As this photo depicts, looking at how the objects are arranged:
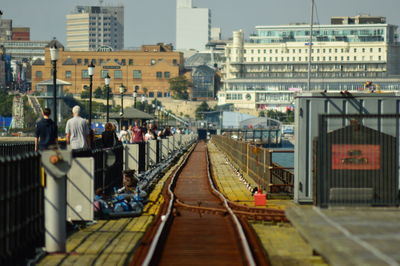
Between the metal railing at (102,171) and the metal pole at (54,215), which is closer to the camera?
the metal pole at (54,215)

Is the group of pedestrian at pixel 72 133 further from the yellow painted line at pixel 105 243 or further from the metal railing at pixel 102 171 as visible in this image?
the yellow painted line at pixel 105 243

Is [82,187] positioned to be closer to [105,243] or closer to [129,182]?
[105,243]

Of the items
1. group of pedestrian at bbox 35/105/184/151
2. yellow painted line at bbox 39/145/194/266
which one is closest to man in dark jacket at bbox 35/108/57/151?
group of pedestrian at bbox 35/105/184/151

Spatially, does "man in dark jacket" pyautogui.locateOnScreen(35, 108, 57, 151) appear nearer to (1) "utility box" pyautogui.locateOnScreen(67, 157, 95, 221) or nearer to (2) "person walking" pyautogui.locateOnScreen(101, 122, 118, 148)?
(1) "utility box" pyautogui.locateOnScreen(67, 157, 95, 221)

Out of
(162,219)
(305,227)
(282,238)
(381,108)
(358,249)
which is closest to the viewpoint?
(358,249)

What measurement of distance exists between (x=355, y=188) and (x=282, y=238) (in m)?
1.68

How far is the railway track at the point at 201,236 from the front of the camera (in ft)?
47.4

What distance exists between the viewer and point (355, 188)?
17688mm

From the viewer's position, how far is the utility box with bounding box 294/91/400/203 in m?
21.9

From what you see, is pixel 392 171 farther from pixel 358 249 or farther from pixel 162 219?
pixel 358 249

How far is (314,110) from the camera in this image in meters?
22.2

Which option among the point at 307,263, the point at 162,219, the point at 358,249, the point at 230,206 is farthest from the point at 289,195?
the point at 358,249

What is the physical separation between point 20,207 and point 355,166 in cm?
663

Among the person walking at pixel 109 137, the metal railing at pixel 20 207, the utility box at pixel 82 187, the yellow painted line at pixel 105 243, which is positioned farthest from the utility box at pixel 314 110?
the metal railing at pixel 20 207
